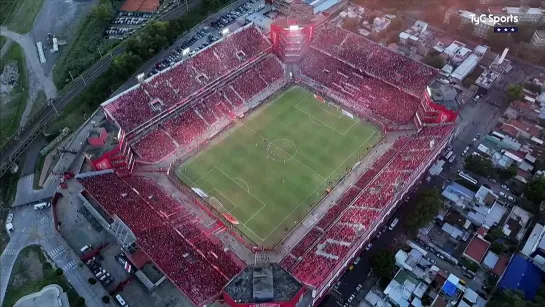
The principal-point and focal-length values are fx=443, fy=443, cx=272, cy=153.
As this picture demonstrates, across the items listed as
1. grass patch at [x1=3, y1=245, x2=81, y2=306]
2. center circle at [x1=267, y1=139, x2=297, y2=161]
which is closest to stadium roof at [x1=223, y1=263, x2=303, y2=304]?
grass patch at [x1=3, y1=245, x2=81, y2=306]

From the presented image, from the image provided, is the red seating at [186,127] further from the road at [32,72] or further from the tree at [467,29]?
the tree at [467,29]

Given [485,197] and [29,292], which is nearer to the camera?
[29,292]

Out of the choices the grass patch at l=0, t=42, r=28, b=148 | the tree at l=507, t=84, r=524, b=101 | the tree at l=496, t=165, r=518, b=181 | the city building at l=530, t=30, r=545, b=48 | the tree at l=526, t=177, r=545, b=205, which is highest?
the city building at l=530, t=30, r=545, b=48

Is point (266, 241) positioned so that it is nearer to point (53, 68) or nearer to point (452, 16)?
point (53, 68)

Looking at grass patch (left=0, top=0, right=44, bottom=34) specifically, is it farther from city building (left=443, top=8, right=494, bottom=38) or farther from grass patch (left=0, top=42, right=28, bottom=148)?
city building (left=443, top=8, right=494, bottom=38)

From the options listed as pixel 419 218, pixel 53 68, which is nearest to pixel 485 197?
pixel 419 218

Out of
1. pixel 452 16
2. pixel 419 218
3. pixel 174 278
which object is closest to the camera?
pixel 174 278

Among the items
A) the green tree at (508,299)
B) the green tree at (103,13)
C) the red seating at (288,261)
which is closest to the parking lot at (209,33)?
the green tree at (103,13)
